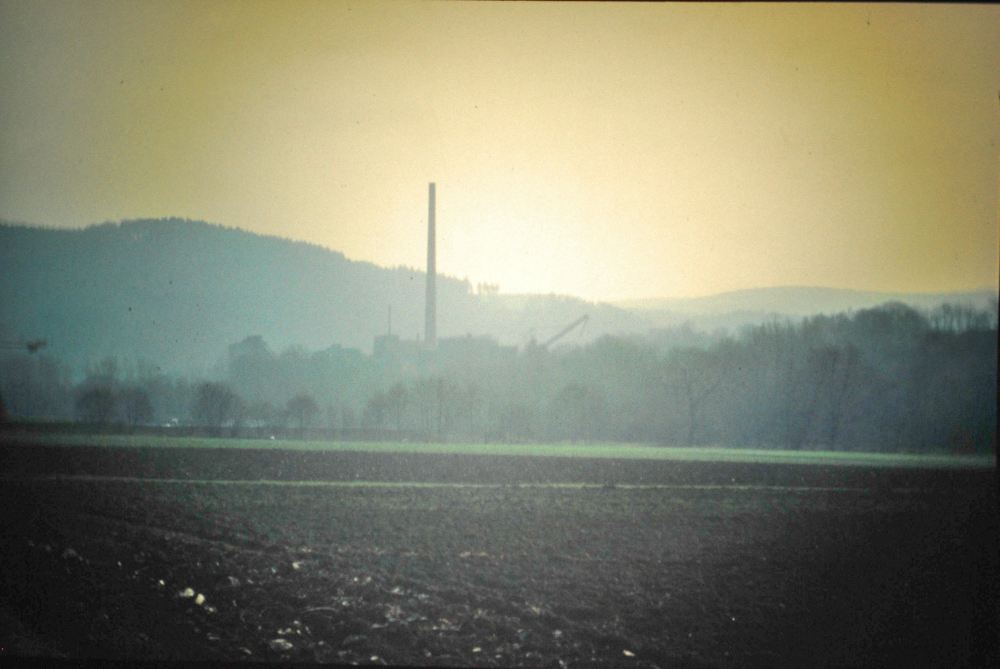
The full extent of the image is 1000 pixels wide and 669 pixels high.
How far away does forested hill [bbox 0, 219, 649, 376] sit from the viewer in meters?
4.16

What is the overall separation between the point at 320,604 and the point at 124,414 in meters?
2.21

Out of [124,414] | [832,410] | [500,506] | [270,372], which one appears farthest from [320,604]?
[832,410]

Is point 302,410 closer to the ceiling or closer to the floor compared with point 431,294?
closer to the floor

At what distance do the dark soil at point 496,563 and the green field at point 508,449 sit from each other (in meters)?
0.08

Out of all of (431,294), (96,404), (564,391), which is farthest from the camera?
(96,404)

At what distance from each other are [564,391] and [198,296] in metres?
2.51

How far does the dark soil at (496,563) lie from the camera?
3168 mm

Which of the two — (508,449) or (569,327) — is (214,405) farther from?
(569,327)

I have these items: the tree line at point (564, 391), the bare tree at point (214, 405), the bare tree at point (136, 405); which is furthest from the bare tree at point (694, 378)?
the bare tree at point (136, 405)

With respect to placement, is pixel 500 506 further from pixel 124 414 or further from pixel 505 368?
pixel 124 414

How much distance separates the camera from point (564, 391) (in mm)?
4379

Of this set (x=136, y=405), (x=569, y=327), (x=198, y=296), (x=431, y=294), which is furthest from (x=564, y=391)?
(x=136, y=405)

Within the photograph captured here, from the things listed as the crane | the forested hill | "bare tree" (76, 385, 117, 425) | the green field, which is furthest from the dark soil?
the crane

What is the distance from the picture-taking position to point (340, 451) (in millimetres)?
4547
